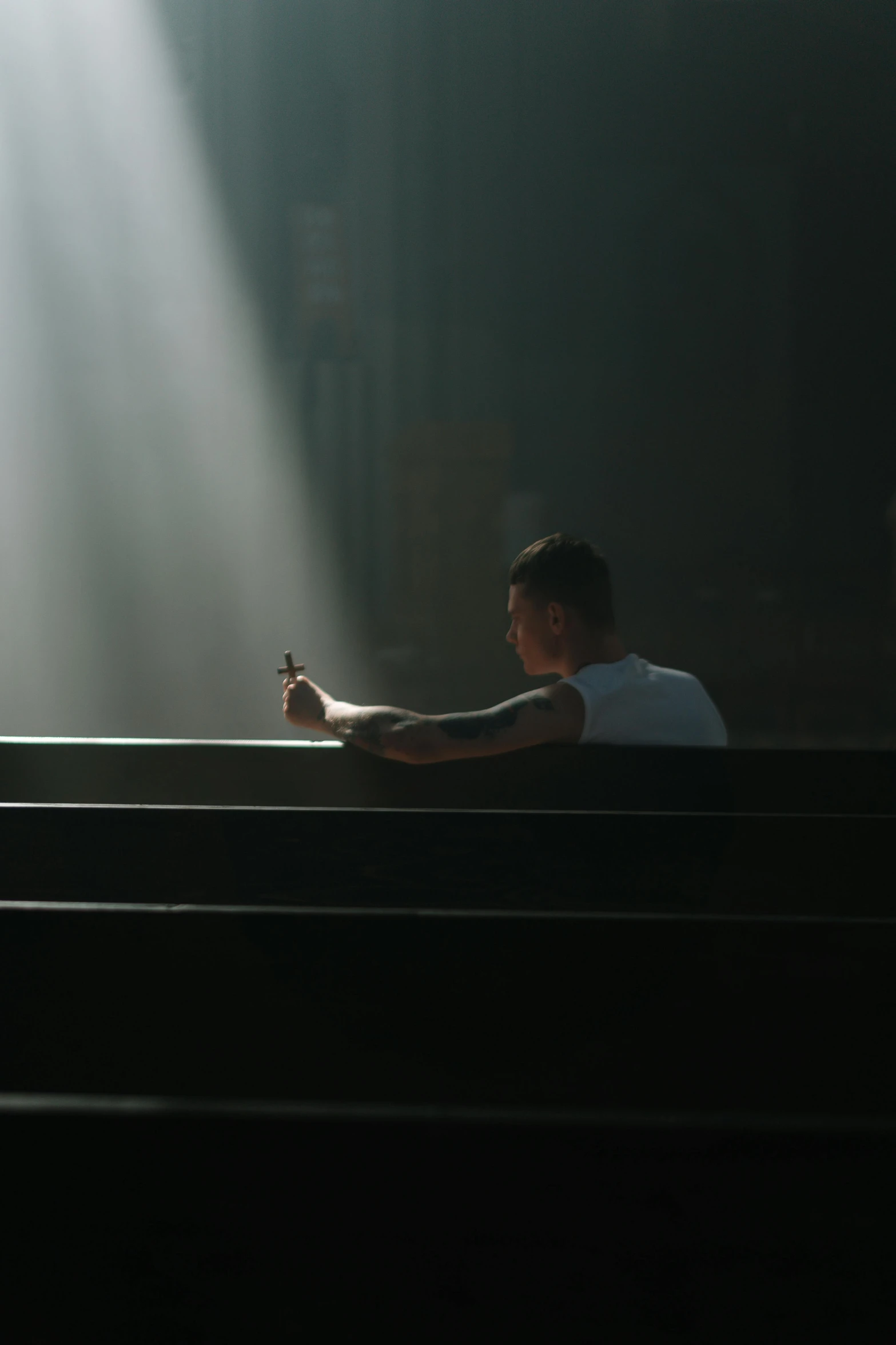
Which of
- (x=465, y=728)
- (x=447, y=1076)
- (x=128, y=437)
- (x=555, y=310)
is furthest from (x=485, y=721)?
(x=128, y=437)

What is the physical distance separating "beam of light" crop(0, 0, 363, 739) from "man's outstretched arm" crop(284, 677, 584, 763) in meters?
2.58

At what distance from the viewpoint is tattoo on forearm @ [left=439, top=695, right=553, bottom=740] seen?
162 cm

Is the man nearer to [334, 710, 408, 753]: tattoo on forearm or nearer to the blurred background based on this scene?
[334, 710, 408, 753]: tattoo on forearm

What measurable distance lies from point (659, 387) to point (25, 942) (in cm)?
376

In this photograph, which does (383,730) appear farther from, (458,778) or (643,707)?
(643,707)

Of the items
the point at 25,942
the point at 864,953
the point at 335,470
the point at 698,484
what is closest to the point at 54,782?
the point at 25,942

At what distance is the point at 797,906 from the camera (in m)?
1.15

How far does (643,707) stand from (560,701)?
0.15 metres

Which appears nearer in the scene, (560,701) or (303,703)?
(560,701)

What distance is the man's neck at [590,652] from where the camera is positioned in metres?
1.88

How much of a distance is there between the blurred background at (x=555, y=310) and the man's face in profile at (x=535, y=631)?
215cm

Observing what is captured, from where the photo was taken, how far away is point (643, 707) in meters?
1.77

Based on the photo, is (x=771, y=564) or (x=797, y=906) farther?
(x=771, y=564)

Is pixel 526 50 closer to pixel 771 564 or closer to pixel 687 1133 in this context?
pixel 771 564
